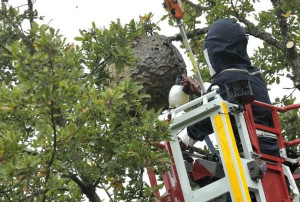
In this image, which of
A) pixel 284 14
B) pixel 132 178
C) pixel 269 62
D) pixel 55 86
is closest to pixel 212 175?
pixel 132 178

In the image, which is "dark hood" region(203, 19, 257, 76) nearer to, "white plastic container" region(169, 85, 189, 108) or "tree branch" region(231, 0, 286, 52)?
"white plastic container" region(169, 85, 189, 108)

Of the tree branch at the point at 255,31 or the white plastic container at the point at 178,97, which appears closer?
the white plastic container at the point at 178,97

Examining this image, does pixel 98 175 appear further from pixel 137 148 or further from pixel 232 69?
pixel 232 69

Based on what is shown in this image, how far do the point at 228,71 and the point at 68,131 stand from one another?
4.96ft

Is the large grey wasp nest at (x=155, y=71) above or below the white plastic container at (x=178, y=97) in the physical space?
above

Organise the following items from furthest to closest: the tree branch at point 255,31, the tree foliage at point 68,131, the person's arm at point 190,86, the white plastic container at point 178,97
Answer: the tree branch at point 255,31 < the white plastic container at point 178,97 < the person's arm at point 190,86 < the tree foliage at point 68,131

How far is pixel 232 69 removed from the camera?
9.01 metres

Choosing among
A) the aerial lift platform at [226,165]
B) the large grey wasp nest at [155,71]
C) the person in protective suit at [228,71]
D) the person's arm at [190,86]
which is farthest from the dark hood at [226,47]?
the large grey wasp nest at [155,71]

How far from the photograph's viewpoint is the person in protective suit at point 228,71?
8984mm

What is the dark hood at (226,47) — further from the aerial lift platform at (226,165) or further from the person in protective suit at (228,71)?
the aerial lift platform at (226,165)

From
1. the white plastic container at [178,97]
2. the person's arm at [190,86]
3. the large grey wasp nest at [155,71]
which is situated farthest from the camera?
the large grey wasp nest at [155,71]

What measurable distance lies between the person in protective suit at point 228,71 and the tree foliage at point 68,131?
0.47 m

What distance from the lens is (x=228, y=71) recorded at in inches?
354

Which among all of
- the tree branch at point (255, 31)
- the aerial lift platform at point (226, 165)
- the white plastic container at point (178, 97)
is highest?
the tree branch at point (255, 31)
